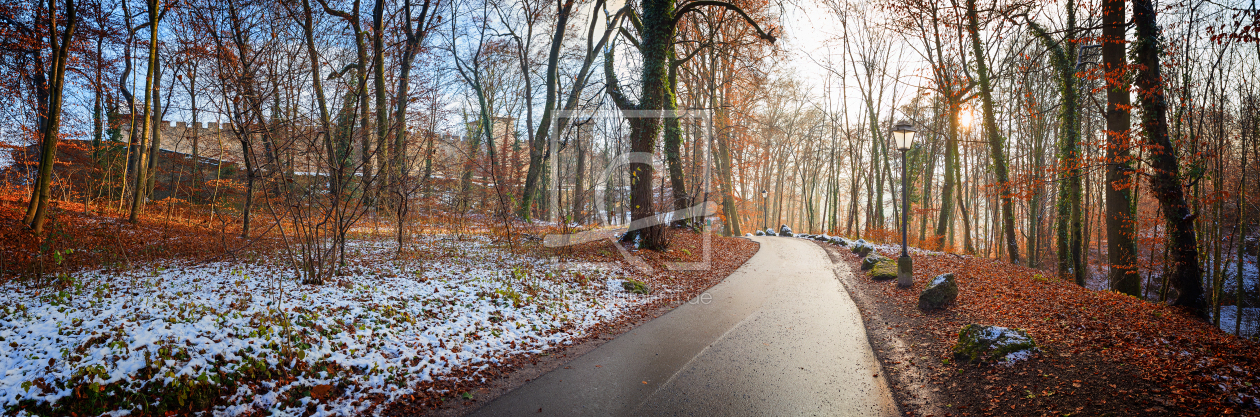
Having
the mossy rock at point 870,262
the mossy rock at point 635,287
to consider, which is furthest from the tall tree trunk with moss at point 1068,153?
the mossy rock at point 635,287

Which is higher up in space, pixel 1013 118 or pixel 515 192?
pixel 1013 118

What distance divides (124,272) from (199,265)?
2.89ft

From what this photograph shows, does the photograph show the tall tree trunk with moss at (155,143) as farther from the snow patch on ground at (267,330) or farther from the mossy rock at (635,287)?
the mossy rock at (635,287)

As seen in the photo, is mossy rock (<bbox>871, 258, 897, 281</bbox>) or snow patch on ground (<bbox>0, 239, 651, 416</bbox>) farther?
mossy rock (<bbox>871, 258, 897, 281</bbox>)

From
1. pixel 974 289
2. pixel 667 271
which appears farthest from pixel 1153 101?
pixel 667 271

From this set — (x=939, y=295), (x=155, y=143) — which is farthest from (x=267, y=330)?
(x=155, y=143)

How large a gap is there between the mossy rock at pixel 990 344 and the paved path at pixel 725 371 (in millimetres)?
939

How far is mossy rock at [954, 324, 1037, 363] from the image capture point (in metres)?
4.82

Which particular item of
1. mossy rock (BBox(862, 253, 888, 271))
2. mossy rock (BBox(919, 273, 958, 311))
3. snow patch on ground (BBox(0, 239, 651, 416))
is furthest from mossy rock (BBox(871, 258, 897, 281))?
snow patch on ground (BBox(0, 239, 651, 416))

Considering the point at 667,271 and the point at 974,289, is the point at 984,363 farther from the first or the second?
the point at 667,271

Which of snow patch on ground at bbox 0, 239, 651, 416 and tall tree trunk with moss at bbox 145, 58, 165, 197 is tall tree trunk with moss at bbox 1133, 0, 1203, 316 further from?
tall tree trunk with moss at bbox 145, 58, 165, 197

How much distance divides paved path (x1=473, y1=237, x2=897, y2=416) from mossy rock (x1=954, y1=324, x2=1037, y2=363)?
94cm

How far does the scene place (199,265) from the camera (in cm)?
755

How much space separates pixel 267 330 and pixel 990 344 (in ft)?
24.1
